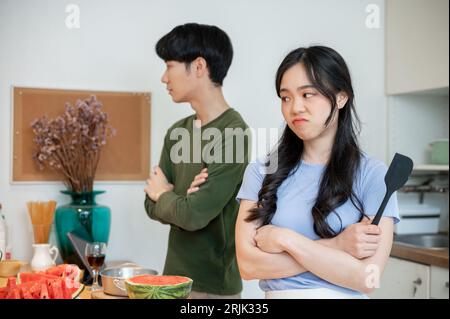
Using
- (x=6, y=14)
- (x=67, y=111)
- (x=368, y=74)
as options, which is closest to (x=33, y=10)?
(x=6, y=14)

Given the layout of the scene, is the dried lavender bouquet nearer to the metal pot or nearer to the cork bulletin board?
the cork bulletin board

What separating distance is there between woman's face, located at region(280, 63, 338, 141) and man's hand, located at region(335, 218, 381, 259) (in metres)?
0.15

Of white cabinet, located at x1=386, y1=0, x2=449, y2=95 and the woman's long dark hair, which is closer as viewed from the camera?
the woman's long dark hair

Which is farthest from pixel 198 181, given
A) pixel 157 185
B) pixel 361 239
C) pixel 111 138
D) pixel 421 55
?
pixel 421 55

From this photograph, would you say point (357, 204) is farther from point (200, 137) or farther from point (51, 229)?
point (51, 229)

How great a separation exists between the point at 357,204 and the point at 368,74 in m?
0.63

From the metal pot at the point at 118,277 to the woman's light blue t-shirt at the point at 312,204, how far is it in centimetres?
22

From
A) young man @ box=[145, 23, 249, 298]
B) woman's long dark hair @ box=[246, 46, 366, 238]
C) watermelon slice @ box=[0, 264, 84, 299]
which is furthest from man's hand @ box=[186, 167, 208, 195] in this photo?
watermelon slice @ box=[0, 264, 84, 299]

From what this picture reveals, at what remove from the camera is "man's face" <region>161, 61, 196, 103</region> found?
4.19 ft

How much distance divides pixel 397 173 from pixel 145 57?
0.92 meters

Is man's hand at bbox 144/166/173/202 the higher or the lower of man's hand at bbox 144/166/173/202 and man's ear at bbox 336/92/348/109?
the lower

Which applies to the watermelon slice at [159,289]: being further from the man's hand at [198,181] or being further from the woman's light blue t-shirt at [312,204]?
the man's hand at [198,181]

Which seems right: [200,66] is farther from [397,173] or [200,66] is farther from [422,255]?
[422,255]
